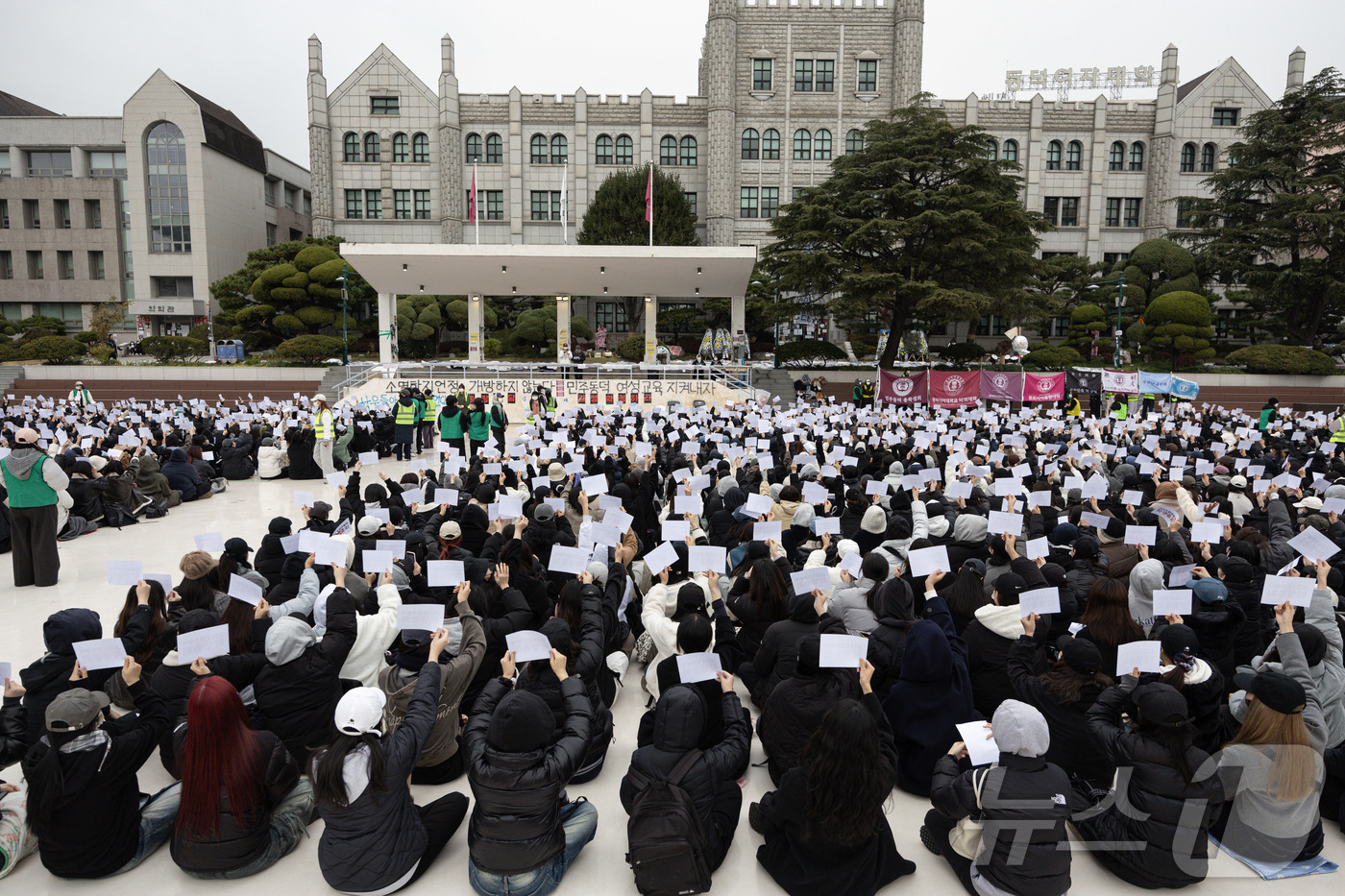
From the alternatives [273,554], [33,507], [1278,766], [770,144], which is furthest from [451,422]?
[770,144]

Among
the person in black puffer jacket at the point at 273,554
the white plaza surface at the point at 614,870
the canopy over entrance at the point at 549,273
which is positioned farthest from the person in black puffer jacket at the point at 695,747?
the canopy over entrance at the point at 549,273

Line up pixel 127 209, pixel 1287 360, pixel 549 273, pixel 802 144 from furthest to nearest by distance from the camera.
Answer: pixel 127 209
pixel 802 144
pixel 549 273
pixel 1287 360

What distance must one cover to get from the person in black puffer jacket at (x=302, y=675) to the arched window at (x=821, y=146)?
48.4 metres

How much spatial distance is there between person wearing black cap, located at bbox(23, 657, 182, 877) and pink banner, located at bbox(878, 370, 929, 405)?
67.4ft

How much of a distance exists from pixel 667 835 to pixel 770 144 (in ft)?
161

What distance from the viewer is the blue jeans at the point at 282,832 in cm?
362

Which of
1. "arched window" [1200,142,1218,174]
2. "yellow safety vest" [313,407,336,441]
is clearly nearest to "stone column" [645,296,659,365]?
"yellow safety vest" [313,407,336,441]

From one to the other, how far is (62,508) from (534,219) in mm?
42576

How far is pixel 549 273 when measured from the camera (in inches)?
1201

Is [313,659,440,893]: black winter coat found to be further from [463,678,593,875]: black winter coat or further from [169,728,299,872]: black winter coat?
[169,728,299,872]: black winter coat

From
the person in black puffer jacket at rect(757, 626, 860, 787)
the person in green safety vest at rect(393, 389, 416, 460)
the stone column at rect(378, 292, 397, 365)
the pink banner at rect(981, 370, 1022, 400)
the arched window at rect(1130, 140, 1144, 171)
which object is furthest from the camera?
the arched window at rect(1130, 140, 1144, 171)

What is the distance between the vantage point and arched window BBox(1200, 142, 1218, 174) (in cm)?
4656

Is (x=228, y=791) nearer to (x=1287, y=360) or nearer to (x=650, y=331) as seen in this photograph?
(x=650, y=331)

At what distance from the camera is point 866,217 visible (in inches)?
1141
